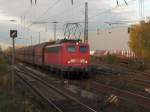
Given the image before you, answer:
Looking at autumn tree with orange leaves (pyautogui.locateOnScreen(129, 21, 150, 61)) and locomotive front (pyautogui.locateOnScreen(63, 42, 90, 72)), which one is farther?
autumn tree with orange leaves (pyautogui.locateOnScreen(129, 21, 150, 61))

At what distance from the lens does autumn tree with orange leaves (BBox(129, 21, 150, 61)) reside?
56.8m

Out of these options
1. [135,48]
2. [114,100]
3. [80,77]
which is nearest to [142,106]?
[114,100]

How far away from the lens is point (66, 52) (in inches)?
1260

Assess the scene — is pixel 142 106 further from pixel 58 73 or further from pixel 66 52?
pixel 58 73

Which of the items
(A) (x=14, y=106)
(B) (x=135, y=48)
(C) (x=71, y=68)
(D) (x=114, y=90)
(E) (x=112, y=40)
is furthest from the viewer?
(E) (x=112, y=40)

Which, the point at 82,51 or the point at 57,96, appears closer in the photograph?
the point at 57,96

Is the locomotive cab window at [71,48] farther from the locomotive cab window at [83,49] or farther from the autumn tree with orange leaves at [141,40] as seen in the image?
the autumn tree with orange leaves at [141,40]

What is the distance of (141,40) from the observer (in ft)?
194

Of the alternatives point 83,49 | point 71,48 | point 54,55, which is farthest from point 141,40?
point 71,48

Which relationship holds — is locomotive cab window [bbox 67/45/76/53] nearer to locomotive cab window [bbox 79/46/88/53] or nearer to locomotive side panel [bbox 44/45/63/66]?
locomotive cab window [bbox 79/46/88/53]

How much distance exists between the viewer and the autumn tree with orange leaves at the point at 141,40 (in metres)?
56.8

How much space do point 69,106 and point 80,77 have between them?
16536 millimetres

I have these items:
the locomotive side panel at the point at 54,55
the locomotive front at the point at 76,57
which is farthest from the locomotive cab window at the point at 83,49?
the locomotive side panel at the point at 54,55

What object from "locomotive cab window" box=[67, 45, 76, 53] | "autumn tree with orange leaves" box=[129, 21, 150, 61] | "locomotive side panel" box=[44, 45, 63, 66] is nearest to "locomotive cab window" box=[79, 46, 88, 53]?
"locomotive cab window" box=[67, 45, 76, 53]
